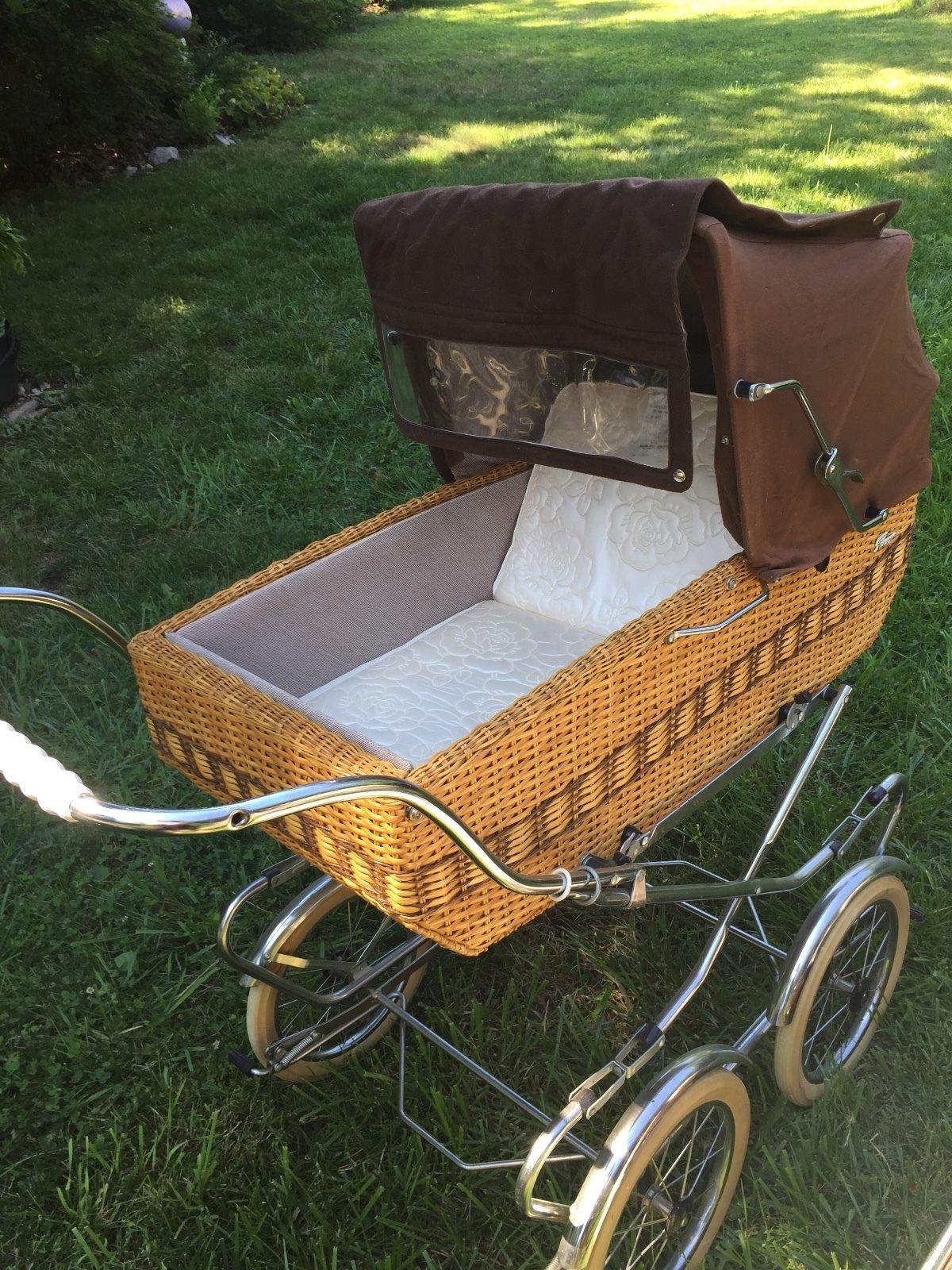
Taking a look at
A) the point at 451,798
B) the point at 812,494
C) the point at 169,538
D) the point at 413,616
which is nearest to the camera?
the point at 451,798

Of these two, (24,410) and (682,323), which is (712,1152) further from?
(24,410)

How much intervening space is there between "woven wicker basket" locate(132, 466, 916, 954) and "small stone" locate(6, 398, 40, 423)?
3031mm

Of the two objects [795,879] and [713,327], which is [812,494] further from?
[795,879]

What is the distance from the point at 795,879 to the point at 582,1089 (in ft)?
1.74

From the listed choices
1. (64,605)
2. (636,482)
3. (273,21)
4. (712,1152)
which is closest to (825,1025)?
(712,1152)

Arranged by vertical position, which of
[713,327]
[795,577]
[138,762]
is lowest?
[138,762]

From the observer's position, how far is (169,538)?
344 centimetres

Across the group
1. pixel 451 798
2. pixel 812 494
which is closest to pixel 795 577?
pixel 812 494

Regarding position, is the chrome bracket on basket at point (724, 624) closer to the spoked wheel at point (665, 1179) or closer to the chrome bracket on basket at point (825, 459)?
the chrome bracket on basket at point (825, 459)

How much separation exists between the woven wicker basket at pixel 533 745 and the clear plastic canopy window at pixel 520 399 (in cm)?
39

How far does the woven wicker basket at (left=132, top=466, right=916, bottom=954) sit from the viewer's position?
1.25 metres

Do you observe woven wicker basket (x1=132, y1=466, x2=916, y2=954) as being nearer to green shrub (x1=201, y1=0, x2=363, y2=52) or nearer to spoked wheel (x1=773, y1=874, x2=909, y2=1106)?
spoked wheel (x1=773, y1=874, x2=909, y2=1106)

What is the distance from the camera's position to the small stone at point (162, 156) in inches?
278

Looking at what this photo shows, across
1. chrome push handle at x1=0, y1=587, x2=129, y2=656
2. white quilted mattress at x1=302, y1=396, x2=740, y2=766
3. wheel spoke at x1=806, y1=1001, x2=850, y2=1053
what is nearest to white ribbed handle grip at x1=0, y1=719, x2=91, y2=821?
chrome push handle at x1=0, y1=587, x2=129, y2=656
